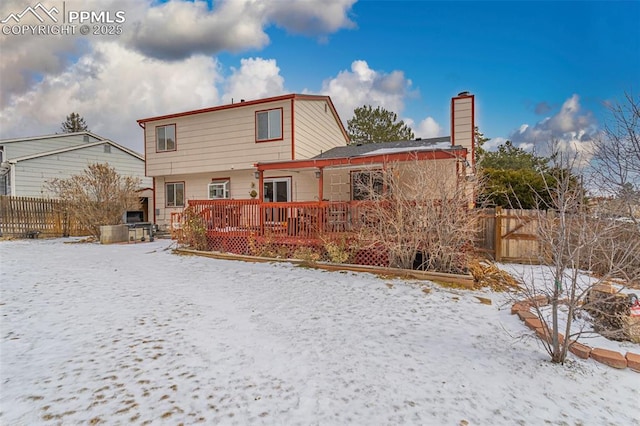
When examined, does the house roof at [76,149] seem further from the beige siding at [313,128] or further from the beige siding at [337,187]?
the beige siding at [337,187]

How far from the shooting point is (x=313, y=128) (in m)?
13.7

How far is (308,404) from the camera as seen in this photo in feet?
8.14

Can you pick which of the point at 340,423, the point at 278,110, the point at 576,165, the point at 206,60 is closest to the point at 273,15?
the point at 278,110

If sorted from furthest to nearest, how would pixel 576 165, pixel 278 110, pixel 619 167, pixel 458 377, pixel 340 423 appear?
pixel 278 110
pixel 619 167
pixel 576 165
pixel 458 377
pixel 340 423

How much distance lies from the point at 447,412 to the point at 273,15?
11811 mm

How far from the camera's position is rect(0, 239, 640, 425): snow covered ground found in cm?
241

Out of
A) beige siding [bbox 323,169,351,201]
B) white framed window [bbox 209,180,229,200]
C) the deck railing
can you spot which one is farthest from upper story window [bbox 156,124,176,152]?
beige siding [bbox 323,169,351,201]

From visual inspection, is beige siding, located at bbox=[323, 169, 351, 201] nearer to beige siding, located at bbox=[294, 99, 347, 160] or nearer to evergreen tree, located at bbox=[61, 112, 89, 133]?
beige siding, located at bbox=[294, 99, 347, 160]

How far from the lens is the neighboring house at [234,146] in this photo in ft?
40.9

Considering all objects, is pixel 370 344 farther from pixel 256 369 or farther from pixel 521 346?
pixel 521 346

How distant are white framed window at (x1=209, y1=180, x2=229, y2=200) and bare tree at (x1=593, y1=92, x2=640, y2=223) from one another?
1268cm

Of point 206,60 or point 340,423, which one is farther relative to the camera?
point 206,60

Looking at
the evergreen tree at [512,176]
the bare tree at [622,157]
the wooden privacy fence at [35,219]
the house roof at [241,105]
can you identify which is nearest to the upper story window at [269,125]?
the house roof at [241,105]

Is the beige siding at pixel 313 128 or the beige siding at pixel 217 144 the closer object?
the beige siding at pixel 313 128
